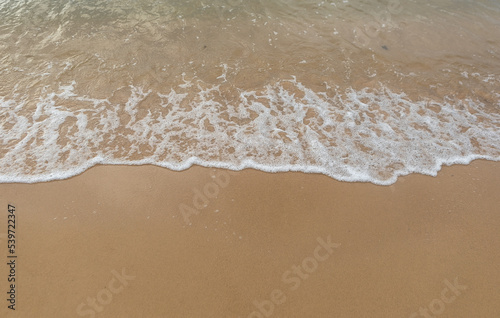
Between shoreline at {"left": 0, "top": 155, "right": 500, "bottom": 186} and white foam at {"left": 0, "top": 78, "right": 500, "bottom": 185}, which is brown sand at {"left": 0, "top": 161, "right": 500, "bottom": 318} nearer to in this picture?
shoreline at {"left": 0, "top": 155, "right": 500, "bottom": 186}

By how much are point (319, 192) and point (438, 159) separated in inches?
73.3

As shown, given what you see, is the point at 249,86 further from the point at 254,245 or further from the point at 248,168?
the point at 254,245

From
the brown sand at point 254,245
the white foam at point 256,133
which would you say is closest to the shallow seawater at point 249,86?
the white foam at point 256,133

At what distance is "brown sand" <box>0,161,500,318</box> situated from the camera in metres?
2.65

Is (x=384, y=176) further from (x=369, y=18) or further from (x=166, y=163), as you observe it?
(x=369, y=18)

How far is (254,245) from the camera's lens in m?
3.03

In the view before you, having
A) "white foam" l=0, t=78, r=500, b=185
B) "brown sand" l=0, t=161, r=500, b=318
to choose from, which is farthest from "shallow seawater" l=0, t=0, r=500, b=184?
"brown sand" l=0, t=161, r=500, b=318

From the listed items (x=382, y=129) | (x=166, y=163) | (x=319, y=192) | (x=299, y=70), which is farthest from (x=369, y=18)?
(x=166, y=163)

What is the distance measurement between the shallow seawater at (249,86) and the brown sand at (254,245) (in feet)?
1.16

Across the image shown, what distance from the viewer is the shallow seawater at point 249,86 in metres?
4.04

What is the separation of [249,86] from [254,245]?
10.2ft

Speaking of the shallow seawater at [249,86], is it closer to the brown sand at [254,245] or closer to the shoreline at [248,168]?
the shoreline at [248,168]

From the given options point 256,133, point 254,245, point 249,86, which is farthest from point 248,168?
point 249,86

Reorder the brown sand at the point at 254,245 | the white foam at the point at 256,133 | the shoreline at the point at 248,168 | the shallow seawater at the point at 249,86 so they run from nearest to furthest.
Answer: the brown sand at the point at 254,245 < the shoreline at the point at 248,168 < the white foam at the point at 256,133 < the shallow seawater at the point at 249,86
